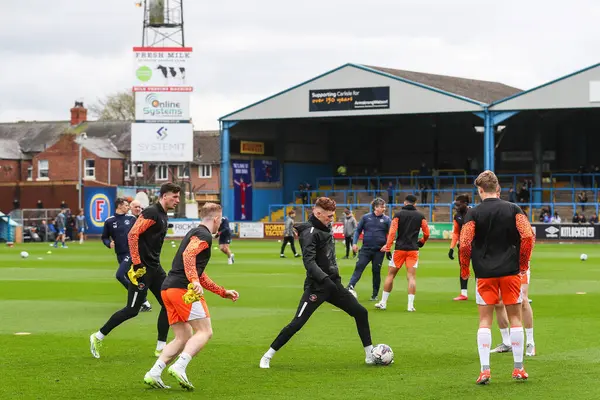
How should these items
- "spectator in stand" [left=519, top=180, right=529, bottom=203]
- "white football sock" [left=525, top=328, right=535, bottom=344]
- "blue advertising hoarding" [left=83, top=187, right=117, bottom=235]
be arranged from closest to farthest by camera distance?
"white football sock" [left=525, top=328, right=535, bottom=344], "spectator in stand" [left=519, top=180, right=529, bottom=203], "blue advertising hoarding" [left=83, top=187, right=117, bottom=235]

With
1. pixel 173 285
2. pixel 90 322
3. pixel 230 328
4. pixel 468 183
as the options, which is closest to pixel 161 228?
pixel 173 285

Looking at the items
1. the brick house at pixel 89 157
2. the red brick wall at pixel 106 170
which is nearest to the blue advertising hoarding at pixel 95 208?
the brick house at pixel 89 157

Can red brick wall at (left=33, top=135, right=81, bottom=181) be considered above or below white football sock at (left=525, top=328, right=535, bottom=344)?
above

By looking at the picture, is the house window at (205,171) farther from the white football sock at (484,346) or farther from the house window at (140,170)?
the white football sock at (484,346)

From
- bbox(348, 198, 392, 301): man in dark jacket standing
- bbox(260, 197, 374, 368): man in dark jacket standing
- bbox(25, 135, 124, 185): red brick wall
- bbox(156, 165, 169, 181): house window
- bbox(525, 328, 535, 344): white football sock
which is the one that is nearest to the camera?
bbox(260, 197, 374, 368): man in dark jacket standing

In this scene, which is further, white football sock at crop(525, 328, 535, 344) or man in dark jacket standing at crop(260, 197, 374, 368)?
white football sock at crop(525, 328, 535, 344)

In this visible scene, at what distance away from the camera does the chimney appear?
10019 cm

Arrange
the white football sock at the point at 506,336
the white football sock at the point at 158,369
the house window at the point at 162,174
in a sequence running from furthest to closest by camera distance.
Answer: the house window at the point at 162,174 < the white football sock at the point at 506,336 < the white football sock at the point at 158,369

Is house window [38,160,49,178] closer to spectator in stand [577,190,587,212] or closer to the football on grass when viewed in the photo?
spectator in stand [577,190,587,212]

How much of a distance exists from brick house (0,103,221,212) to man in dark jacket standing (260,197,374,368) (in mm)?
71292

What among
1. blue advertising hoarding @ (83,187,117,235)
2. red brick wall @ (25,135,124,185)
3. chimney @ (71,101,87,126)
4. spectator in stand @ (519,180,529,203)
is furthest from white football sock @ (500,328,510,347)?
chimney @ (71,101,87,126)

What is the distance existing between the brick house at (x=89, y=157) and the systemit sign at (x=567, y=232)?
36922 mm

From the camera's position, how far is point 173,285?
411 inches

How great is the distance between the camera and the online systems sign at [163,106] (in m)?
68.7
